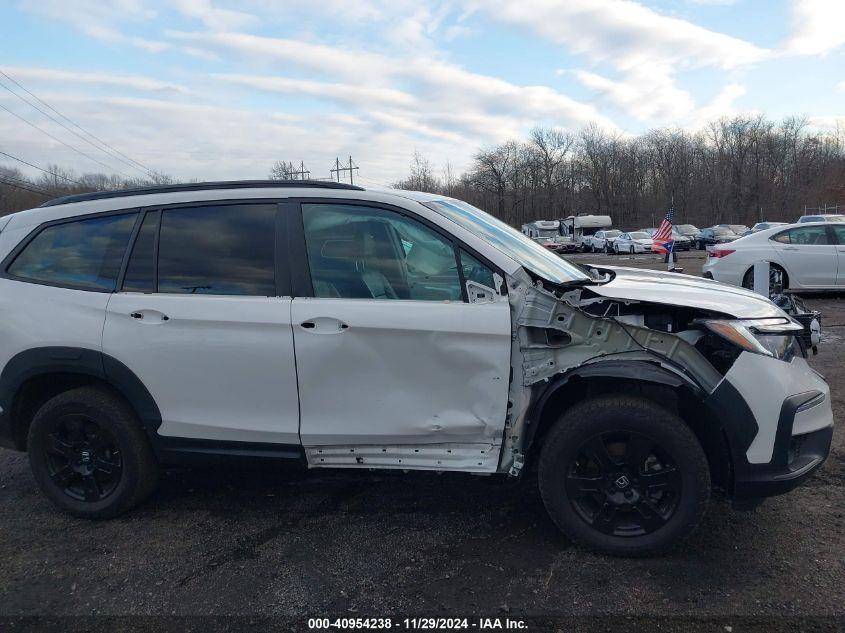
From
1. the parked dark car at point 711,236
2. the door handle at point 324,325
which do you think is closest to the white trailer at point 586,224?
the parked dark car at point 711,236

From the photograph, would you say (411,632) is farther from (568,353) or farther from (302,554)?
(568,353)

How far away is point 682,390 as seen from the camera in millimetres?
3049

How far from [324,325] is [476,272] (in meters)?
0.83

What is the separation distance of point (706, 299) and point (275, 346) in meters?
2.32

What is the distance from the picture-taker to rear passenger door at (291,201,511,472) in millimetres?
3131

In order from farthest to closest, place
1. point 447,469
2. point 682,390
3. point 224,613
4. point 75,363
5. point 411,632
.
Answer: point 75,363
point 447,469
point 682,390
point 224,613
point 411,632

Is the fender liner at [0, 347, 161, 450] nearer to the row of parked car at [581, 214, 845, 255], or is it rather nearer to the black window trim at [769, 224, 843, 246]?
the black window trim at [769, 224, 843, 246]

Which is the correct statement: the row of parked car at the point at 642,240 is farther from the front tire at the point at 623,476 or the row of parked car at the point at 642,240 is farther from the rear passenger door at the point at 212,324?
the rear passenger door at the point at 212,324

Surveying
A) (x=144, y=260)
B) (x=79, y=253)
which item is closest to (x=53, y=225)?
(x=79, y=253)

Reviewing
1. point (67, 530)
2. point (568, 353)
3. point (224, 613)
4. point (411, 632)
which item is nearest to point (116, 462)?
point (67, 530)

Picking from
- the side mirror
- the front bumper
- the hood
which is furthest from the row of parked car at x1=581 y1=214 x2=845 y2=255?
the side mirror

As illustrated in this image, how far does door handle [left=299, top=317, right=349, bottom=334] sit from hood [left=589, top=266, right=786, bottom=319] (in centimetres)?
139

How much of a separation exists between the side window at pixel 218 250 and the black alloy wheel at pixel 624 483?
6.11 ft

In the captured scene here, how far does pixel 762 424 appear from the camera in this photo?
293 centimetres
